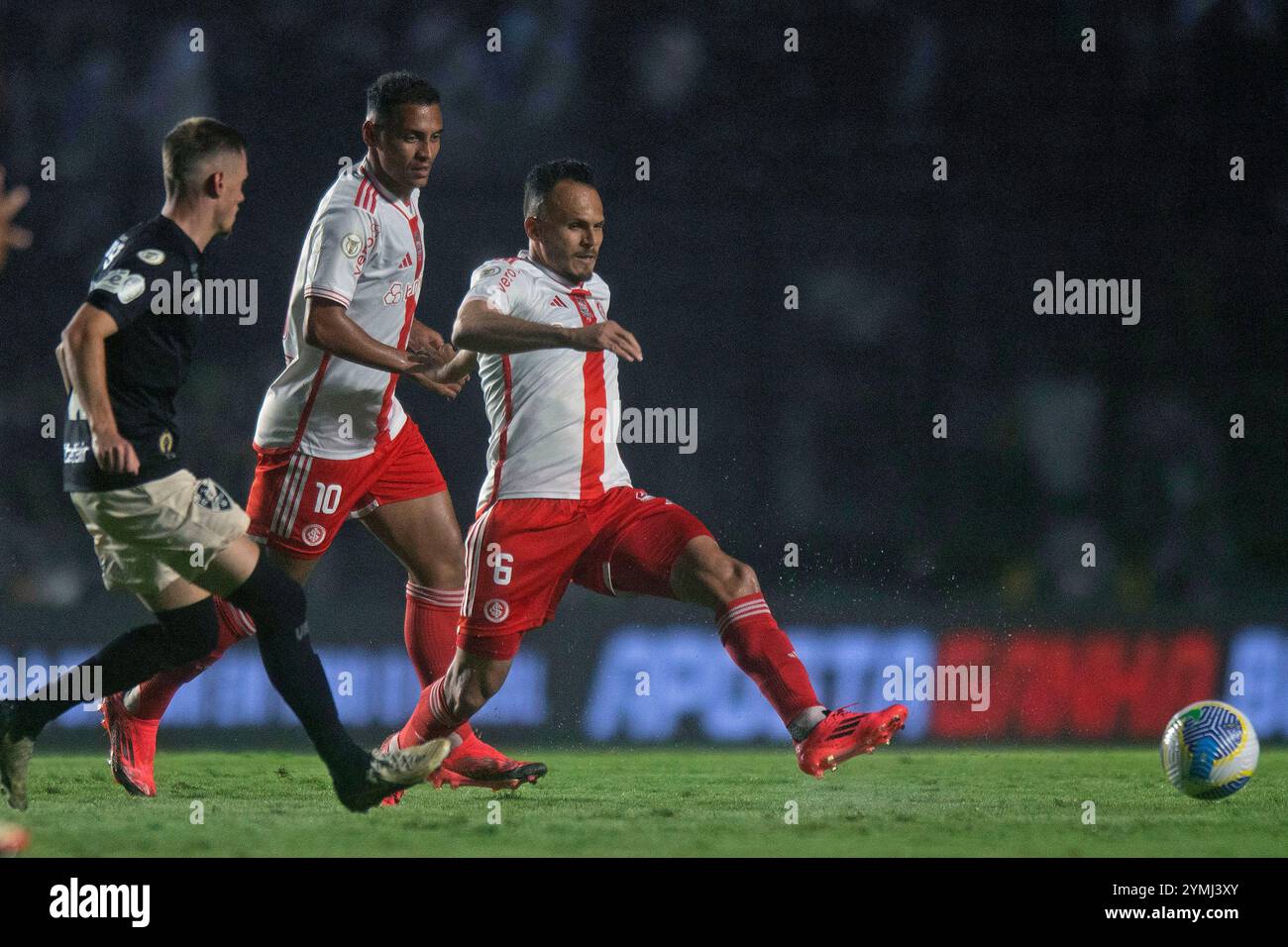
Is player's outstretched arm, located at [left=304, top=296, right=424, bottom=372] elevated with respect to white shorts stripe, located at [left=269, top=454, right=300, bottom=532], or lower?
elevated

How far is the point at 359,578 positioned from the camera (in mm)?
9031

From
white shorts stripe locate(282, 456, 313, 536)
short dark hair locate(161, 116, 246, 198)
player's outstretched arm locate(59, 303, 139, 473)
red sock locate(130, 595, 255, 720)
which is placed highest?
short dark hair locate(161, 116, 246, 198)

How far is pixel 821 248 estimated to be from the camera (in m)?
9.59

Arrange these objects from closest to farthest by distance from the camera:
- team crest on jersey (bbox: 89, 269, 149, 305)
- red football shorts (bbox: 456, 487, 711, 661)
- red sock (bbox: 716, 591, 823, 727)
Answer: team crest on jersey (bbox: 89, 269, 149, 305) < red sock (bbox: 716, 591, 823, 727) < red football shorts (bbox: 456, 487, 711, 661)

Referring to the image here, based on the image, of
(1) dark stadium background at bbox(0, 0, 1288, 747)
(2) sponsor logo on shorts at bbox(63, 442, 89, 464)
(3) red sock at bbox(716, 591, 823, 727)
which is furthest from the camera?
(1) dark stadium background at bbox(0, 0, 1288, 747)

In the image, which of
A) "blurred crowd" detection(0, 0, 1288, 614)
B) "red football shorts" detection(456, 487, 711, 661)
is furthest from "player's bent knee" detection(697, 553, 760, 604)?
"blurred crowd" detection(0, 0, 1288, 614)

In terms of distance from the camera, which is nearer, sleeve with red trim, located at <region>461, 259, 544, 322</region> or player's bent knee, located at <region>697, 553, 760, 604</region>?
player's bent knee, located at <region>697, 553, 760, 604</region>

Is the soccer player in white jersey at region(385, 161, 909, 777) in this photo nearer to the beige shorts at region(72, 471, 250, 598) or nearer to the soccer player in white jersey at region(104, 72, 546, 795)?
the soccer player in white jersey at region(104, 72, 546, 795)

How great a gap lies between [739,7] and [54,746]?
6246 millimetres

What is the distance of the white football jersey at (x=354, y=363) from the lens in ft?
16.6

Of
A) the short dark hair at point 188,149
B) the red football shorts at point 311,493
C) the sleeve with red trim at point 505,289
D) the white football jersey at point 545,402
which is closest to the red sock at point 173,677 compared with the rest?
the red football shorts at point 311,493

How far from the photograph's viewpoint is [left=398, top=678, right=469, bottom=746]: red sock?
5062 mm

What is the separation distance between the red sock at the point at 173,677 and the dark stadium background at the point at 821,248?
128 inches

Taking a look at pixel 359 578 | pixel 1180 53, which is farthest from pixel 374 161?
pixel 1180 53
